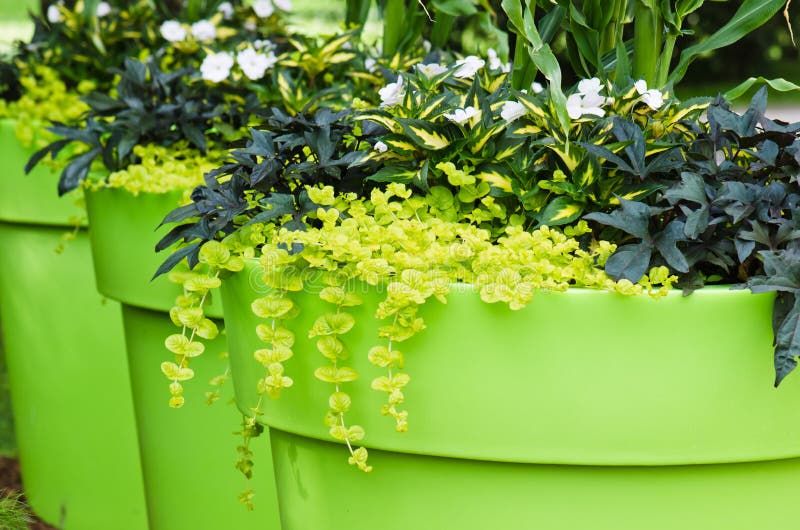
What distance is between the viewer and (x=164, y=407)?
190 centimetres

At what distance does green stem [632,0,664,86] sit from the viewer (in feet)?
5.11

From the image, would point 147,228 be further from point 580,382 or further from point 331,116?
point 580,382

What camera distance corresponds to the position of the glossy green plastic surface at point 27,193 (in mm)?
2215

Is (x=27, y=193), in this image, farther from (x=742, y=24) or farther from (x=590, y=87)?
(x=742, y=24)

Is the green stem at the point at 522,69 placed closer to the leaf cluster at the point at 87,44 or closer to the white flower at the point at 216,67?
the white flower at the point at 216,67

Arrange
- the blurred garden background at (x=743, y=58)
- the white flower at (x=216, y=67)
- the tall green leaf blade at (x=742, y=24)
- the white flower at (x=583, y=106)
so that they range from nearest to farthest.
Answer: the white flower at (x=583, y=106), the tall green leaf blade at (x=742, y=24), the white flower at (x=216, y=67), the blurred garden background at (x=743, y=58)

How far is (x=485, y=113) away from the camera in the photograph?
1428 mm

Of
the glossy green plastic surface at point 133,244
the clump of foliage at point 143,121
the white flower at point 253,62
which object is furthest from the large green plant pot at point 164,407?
the white flower at point 253,62

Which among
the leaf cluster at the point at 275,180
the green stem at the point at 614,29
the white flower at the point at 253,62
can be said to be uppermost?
the white flower at the point at 253,62

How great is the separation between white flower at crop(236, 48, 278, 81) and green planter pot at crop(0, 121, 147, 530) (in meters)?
0.48

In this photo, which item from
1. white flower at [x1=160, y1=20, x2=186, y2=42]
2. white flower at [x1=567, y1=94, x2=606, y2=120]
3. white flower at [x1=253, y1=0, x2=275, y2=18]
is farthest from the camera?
white flower at [x1=253, y1=0, x2=275, y2=18]

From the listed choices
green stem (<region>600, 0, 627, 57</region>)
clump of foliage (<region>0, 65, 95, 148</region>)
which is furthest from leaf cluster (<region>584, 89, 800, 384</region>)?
clump of foliage (<region>0, 65, 95, 148</region>)

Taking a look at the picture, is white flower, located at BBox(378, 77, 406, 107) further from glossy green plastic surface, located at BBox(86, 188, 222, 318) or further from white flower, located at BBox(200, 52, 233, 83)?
white flower, located at BBox(200, 52, 233, 83)

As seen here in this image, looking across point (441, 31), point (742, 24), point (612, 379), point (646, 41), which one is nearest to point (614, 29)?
point (646, 41)
